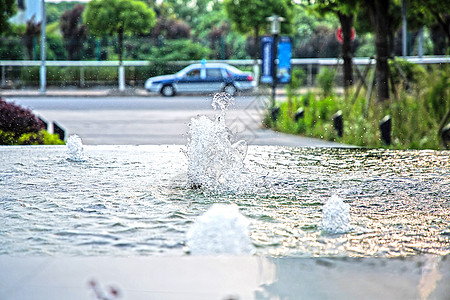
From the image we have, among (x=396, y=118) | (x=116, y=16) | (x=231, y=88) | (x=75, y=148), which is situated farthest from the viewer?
(x=116, y=16)

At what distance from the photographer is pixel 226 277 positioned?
3.14m

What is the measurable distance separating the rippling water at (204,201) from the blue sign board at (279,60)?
8.89m

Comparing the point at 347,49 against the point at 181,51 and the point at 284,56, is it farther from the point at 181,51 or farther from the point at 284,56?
the point at 181,51

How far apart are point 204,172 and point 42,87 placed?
932 inches

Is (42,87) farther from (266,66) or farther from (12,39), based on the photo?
(266,66)

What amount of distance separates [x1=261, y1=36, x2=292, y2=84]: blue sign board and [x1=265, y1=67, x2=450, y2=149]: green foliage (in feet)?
11.5

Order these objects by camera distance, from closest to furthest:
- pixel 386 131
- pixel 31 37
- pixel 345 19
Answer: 1. pixel 386 131
2. pixel 345 19
3. pixel 31 37

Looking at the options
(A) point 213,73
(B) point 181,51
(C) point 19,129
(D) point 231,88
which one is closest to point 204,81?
(A) point 213,73

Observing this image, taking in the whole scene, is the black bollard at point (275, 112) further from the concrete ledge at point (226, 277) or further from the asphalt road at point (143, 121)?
the concrete ledge at point (226, 277)

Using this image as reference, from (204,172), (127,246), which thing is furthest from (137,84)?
(127,246)

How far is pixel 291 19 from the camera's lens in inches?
1249

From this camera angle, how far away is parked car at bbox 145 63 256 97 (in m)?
27.3

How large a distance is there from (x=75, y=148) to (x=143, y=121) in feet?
29.4

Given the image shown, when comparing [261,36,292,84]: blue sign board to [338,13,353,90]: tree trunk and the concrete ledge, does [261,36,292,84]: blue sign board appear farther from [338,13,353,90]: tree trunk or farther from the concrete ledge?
the concrete ledge
